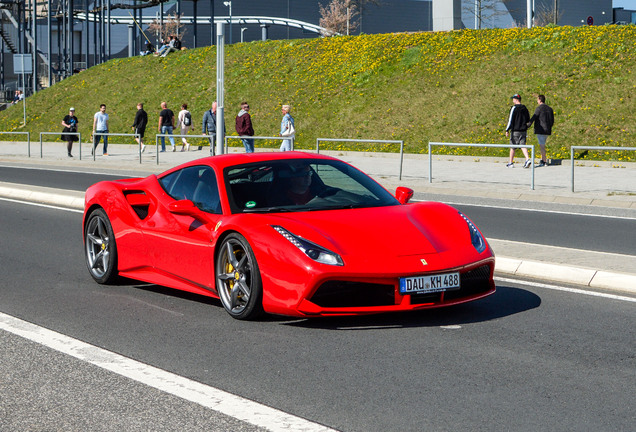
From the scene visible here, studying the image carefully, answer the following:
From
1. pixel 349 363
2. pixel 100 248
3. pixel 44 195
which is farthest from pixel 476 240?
pixel 44 195

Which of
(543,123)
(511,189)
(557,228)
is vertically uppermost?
(543,123)

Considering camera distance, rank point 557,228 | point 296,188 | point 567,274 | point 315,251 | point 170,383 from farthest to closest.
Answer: point 557,228
point 567,274
point 296,188
point 315,251
point 170,383

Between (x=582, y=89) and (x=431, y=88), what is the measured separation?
6.82 metres

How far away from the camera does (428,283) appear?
22.3 feet

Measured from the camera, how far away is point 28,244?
11.8 m

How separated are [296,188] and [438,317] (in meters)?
1.58

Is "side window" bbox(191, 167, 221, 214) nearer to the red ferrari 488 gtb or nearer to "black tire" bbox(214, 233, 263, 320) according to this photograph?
the red ferrari 488 gtb

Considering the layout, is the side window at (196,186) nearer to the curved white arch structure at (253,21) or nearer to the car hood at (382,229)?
the car hood at (382,229)

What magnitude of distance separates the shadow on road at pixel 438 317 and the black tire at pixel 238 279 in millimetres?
332

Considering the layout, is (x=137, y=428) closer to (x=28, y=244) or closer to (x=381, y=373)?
(x=381, y=373)

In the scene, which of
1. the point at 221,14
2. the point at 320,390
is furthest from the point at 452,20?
the point at 221,14

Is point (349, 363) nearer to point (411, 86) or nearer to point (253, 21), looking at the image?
point (411, 86)

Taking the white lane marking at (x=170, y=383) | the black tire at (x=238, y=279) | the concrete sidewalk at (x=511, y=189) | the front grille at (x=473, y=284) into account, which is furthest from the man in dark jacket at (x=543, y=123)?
the white lane marking at (x=170, y=383)

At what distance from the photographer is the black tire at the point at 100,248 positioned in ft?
29.0
